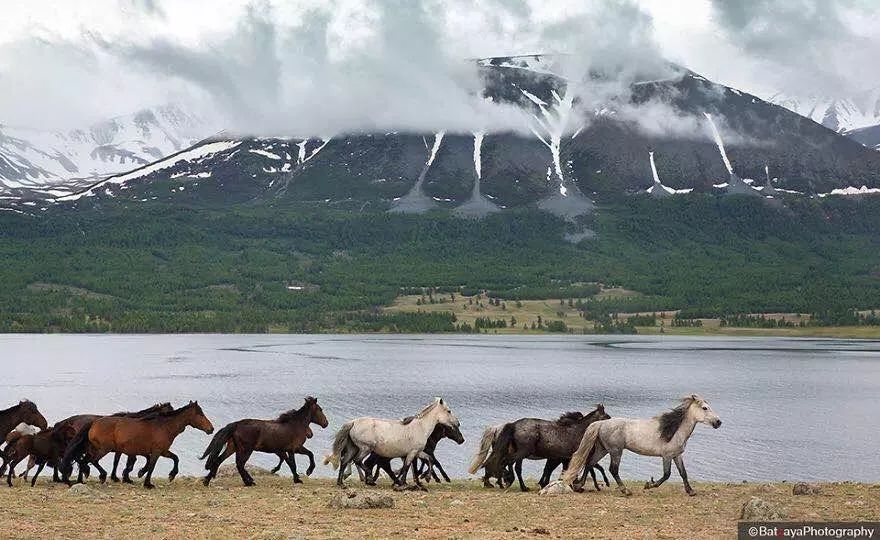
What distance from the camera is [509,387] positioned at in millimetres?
93125

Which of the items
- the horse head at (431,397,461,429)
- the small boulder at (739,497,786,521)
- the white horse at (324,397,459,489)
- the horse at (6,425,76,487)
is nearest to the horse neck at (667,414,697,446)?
the small boulder at (739,497,786,521)

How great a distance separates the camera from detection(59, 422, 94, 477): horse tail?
27.4 m

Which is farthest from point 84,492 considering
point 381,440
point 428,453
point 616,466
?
point 616,466

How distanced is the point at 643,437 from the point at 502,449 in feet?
12.2

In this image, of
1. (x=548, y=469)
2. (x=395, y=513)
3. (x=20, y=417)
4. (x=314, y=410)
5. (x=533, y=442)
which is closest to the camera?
(x=395, y=513)

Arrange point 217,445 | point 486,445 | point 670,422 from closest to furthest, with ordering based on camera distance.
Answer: point 670,422 < point 217,445 < point 486,445

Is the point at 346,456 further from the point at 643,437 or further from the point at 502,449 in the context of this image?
the point at 643,437

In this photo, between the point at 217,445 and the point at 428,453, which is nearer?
the point at 217,445

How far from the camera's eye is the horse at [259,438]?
28.2m

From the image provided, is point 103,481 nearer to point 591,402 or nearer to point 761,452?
point 761,452

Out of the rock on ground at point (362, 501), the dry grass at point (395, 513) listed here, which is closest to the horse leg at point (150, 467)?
the dry grass at point (395, 513)

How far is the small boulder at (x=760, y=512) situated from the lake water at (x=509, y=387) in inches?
786

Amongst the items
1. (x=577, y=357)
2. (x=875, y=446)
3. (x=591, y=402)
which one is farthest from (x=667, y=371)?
(x=875, y=446)

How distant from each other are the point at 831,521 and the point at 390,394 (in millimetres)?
64532
